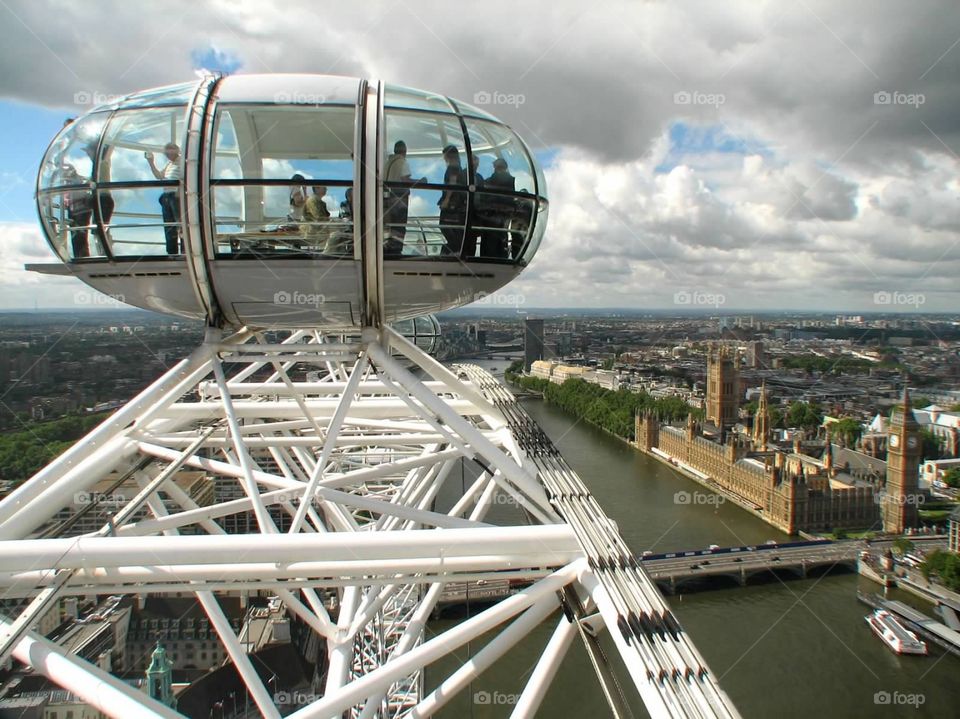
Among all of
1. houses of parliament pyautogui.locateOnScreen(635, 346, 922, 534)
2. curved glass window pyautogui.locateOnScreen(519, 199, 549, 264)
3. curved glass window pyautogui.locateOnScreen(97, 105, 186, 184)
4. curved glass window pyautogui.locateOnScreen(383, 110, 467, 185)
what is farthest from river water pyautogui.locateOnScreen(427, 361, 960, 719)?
curved glass window pyautogui.locateOnScreen(97, 105, 186, 184)

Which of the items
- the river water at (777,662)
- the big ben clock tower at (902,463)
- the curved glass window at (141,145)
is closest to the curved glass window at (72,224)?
the curved glass window at (141,145)

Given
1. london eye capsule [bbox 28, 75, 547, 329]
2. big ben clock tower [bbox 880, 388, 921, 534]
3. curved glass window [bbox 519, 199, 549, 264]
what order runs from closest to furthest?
london eye capsule [bbox 28, 75, 547, 329] → curved glass window [bbox 519, 199, 549, 264] → big ben clock tower [bbox 880, 388, 921, 534]

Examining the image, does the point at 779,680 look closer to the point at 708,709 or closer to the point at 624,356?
the point at 708,709

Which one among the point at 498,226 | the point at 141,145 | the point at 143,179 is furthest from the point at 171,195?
the point at 498,226

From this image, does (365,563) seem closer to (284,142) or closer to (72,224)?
(284,142)

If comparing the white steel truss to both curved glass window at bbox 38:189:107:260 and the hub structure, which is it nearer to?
the hub structure
